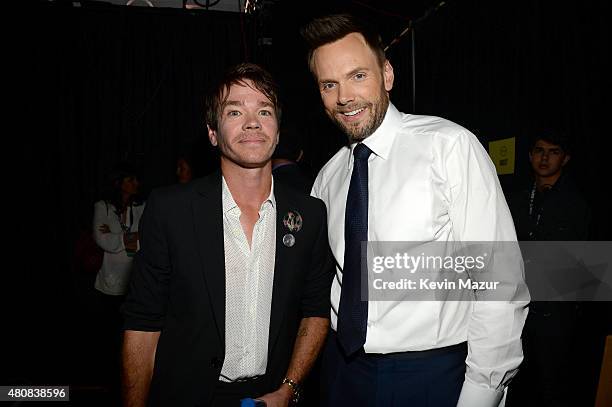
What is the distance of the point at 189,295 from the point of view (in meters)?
1.57

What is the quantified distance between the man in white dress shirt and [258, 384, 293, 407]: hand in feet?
0.59

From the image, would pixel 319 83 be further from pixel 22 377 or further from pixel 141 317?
pixel 22 377

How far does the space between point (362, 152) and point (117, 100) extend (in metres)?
4.88

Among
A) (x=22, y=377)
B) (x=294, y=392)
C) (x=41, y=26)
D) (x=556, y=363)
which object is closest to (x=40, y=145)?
(x=41, y=26)

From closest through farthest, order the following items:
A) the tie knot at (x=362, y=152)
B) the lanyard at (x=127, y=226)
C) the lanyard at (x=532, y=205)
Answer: the tie knot at (x=362, y=152) → the lanyard at (x=532, y=205) → the lanyard at (x=127, y=226)

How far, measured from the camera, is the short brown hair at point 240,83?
1808 mm

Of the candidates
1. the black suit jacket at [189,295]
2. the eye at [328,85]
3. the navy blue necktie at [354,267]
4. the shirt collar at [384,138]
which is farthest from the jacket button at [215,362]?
the eye at [328,85]

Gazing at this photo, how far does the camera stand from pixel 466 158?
1474mm

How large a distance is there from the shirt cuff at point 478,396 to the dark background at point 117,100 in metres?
2.26

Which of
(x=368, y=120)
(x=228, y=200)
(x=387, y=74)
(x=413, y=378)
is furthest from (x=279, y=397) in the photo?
(x=387, y=74)

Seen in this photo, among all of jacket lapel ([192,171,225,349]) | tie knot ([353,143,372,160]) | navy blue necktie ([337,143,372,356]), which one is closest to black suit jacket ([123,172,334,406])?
jacket lapel ([192,171,225,349])

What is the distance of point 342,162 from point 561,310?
1.90 meters

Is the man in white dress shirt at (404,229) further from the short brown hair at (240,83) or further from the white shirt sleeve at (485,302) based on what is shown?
the short brown hair at (240,83)

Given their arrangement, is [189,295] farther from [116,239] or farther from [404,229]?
[116,239]
